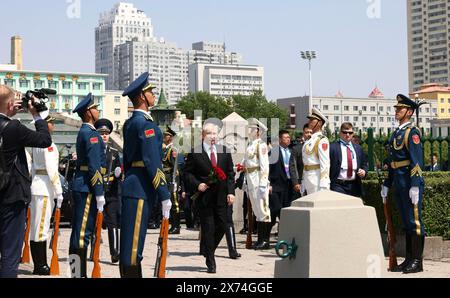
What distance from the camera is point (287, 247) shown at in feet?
22.1

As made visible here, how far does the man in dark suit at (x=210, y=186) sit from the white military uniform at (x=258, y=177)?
232cm

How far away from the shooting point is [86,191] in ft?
35.0

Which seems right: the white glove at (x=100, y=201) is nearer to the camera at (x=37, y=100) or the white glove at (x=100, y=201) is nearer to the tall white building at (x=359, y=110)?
the camera at (x=37, y=100)

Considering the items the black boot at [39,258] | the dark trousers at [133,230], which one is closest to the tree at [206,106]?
the black boot at [39,258]

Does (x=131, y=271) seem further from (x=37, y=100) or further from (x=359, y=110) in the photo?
(x=359, y=110)

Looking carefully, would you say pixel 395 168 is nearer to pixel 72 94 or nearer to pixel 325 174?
pixel 325 174

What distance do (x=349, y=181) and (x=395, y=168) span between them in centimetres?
139

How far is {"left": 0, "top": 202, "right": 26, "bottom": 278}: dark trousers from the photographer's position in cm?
780

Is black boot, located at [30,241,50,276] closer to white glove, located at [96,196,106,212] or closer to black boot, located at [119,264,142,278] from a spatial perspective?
white glove, located at [96,196,106,212]

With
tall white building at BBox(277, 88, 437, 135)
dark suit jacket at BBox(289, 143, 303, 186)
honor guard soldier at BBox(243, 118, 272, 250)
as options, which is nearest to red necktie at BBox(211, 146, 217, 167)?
honor guard soldier at BBox(243, 118, 272, 250)

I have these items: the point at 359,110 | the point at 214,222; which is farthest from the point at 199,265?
the point at 359,110

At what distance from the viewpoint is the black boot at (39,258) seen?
11.4m
